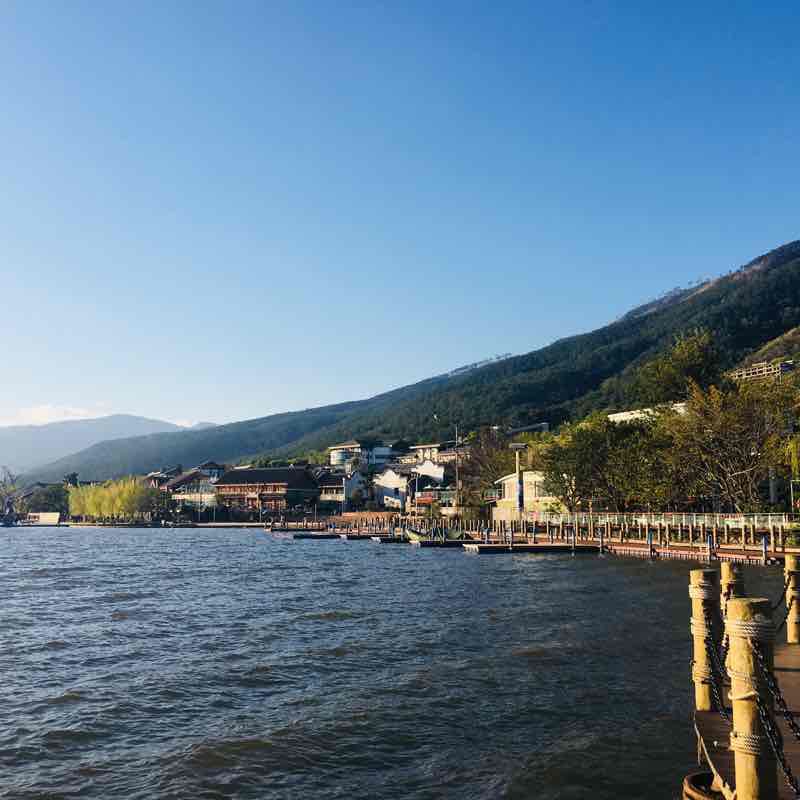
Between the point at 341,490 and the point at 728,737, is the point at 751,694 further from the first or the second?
the point at 341,490

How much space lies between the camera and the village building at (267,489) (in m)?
149

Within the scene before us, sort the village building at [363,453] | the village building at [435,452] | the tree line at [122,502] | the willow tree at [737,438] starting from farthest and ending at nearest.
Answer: the village building at [363,453] → the tree line at [122,502] → the village building at [435,452] → the willow tree at [737,438]

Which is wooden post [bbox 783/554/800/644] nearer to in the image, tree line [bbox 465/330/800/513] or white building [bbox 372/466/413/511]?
tree line [bbox 465/330/800/513]

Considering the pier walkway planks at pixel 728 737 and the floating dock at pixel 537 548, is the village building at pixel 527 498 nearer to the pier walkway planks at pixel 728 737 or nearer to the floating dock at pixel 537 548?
the floating dock at pixel 537 548

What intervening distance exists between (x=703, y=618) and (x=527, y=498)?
247ft

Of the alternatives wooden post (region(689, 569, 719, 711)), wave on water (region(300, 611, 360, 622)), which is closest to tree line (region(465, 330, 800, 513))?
wave on water (region(300, 611, 360, 622))

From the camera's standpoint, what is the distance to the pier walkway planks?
336 inches

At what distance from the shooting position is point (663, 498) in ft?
197

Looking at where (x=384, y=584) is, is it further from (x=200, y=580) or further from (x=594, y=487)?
(x=594, y=487)

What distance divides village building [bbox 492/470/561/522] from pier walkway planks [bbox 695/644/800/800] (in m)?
63.4

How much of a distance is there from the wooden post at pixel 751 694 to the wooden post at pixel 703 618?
3.89 meters

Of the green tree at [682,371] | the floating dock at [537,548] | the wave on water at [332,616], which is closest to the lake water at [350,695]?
the wave on water at [332,616]

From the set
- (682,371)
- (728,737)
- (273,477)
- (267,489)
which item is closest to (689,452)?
(682,371)

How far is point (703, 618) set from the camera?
11203 mm
